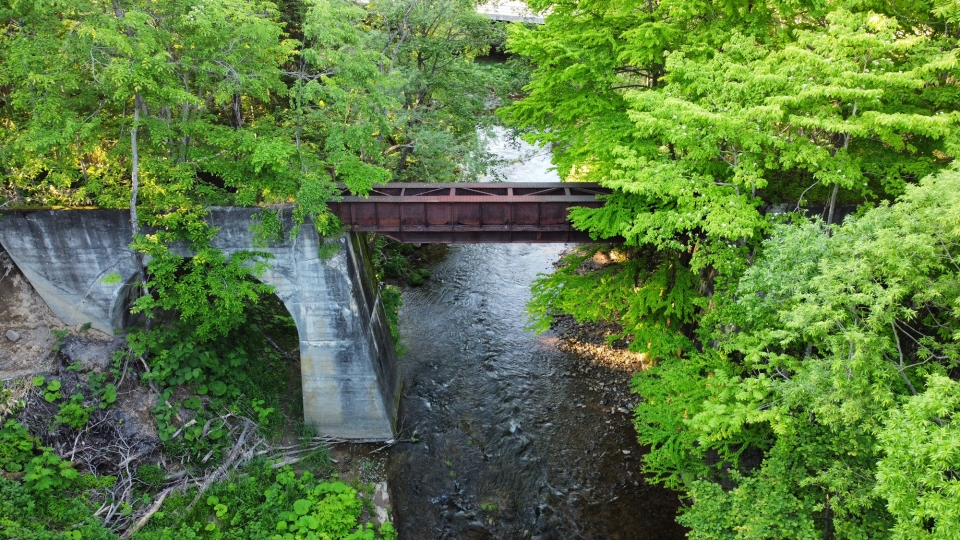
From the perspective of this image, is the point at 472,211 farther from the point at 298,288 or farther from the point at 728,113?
the point at 728,113

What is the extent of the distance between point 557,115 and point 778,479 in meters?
9.50

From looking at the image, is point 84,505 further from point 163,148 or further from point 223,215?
point 163,148

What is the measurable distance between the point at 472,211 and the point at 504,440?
6.91 metres

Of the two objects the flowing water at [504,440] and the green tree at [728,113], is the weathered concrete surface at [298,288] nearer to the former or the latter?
the flowing water at [504,440]

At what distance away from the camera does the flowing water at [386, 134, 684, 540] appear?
13.7 meters

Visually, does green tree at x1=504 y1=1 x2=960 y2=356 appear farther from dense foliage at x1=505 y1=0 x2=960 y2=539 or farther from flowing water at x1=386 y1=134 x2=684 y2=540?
flowing water at x1=386 y1=134 x2=684 y2=540

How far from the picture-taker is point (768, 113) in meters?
9.85

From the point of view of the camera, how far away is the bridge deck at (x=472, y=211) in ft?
45.0

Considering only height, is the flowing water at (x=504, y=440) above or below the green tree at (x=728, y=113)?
below

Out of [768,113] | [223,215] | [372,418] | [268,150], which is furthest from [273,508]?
[768,113]

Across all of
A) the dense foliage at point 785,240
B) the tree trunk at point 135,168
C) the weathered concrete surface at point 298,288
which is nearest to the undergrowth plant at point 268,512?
the weathered concrete surface at point 298,288

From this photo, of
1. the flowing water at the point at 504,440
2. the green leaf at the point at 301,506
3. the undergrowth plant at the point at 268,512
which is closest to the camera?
the undergrowth plant at the point at 268,512

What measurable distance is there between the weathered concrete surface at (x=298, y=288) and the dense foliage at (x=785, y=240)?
511 centimetres

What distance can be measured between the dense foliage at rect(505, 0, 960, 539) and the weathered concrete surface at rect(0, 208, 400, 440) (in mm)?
5110
